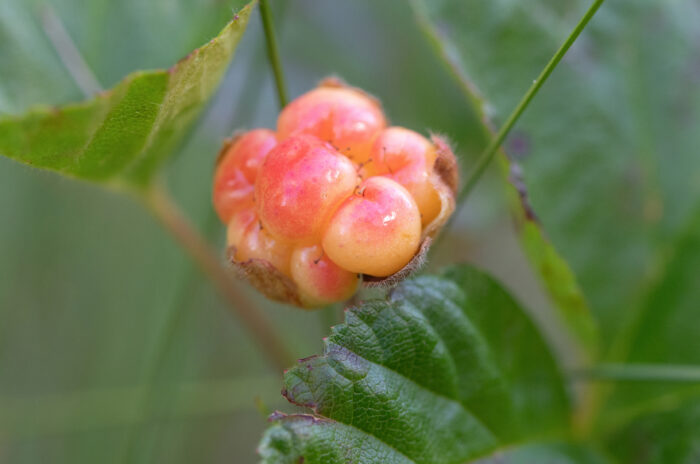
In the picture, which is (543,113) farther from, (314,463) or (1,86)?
(1,86)

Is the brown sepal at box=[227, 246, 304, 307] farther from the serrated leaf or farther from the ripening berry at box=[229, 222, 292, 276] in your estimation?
the serrated leaf

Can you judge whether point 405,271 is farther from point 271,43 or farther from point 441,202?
point 271,43

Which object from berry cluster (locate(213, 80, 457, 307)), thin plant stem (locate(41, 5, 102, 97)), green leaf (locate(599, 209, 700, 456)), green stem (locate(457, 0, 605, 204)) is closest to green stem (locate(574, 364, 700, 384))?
green leaf (locate(599, 209, 700, 456))

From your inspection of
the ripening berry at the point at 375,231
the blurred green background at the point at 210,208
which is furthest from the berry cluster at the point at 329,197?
the blurred green background at the point at 210,208

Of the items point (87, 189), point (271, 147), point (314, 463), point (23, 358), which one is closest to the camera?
point (314, 463)

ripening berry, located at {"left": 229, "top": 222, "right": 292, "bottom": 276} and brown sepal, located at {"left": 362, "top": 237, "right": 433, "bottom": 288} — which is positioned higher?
ripening berry, located at {"left": 229, "top": 222, "right": 292, "bottom": 276}

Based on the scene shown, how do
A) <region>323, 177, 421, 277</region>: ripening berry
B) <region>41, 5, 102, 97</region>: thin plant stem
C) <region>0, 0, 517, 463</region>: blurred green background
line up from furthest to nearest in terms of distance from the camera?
1. <region>0, 0, 517, 463</region>: blurred green background
2. <region>41, 5, 102, 97</region>: thin plant stem
3. <region>323, 177, 421, 277</region>: ripening berry

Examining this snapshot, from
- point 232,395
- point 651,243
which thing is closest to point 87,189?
point 232,395
